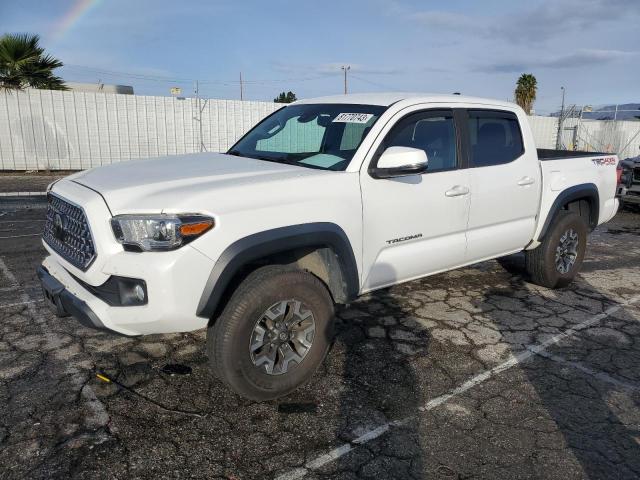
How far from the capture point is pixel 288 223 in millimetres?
3016

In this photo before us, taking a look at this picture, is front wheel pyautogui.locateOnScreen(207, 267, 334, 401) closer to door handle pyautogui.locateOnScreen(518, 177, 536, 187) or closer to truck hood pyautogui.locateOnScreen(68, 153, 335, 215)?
truck hood pyautogui.locateOnScreen(68, 153, 335, 215)

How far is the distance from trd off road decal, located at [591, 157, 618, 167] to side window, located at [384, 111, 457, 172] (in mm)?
2223

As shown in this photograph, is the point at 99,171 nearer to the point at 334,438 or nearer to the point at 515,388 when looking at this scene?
the point at 334,438

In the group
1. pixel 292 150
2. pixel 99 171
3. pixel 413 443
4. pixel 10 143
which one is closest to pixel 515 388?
pixel 413 443

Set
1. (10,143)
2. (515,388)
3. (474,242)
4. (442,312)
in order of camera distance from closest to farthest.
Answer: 1. (515,388)
2. (474,242)
3. (442,312)
4. (10,143)

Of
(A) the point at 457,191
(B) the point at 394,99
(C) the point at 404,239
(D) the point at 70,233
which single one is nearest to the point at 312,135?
(B) the point at 394,99

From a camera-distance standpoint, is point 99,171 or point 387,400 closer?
point 387,400

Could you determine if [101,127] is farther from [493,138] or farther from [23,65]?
[493,138]

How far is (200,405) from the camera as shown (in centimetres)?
313

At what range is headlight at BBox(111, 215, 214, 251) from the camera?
2.68 meters

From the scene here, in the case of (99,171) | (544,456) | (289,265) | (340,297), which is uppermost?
(99,171)

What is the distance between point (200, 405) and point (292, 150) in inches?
77.9

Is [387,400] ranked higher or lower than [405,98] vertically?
lower

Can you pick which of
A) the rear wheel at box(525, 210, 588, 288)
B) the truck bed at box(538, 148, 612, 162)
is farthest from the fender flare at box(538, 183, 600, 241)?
the truck bed at box(538, 148, 612, 162)
